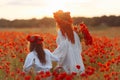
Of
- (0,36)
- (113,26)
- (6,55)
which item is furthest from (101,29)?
(6,55)

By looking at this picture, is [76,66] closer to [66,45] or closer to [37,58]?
[37,58]

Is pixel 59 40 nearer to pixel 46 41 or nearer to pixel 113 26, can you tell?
pixel 46 41

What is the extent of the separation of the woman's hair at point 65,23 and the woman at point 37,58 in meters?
0.83

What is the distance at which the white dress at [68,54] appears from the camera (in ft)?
30.7

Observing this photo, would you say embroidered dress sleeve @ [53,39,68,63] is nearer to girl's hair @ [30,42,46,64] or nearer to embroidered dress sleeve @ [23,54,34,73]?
girl's hair @ [30,42,46,64]

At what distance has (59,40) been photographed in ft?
30.9

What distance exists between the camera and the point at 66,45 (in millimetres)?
9375

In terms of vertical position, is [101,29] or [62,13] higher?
[62,13]

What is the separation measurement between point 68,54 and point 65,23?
0.57 metres

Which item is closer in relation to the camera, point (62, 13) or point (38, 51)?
point (38, 51)

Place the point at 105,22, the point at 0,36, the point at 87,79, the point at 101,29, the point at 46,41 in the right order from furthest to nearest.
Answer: the point at 105,22 < the point at 101,29 < the point at 0,36 < the point at 46,41 < the point at 87,79

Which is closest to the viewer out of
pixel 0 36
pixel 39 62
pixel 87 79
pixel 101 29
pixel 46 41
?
pixel 87 79

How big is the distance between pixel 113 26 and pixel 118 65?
1568 centimetres

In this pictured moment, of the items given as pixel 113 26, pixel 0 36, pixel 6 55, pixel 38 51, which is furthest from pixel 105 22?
pixel 38 51
